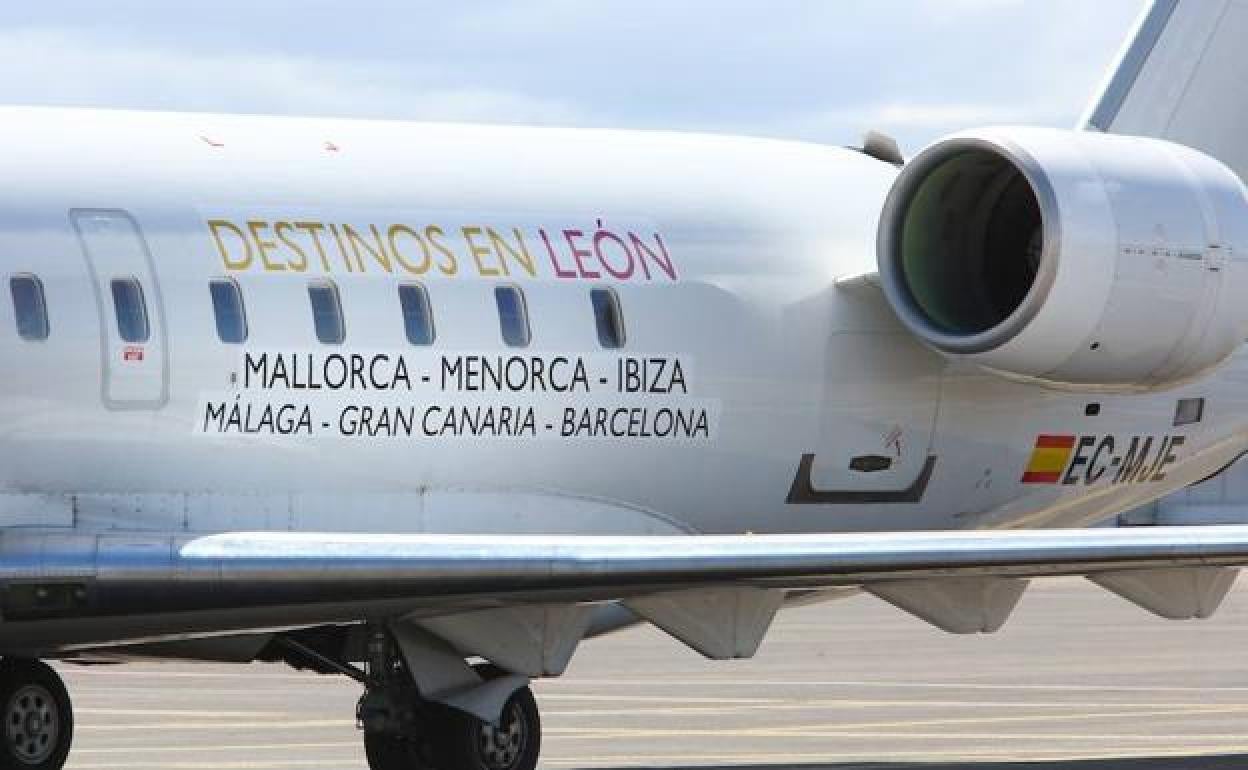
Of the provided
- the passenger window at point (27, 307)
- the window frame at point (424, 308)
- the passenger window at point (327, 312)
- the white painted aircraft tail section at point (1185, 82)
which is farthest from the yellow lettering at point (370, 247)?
the white painted aircraft tail section at point (1185, 82)

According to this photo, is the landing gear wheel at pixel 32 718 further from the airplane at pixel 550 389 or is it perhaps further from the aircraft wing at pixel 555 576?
the aircraft wing at pixel 555 576

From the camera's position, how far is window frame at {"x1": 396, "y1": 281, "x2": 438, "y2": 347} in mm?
17516

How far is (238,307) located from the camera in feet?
55.3

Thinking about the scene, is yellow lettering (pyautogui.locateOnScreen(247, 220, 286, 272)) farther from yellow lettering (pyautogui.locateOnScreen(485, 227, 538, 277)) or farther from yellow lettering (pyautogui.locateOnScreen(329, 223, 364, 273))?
yellow lettering (pyautogui.locateOnScreen(485, 227, 538, 277))

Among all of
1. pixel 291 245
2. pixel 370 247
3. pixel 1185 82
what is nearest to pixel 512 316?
pixel 370 247

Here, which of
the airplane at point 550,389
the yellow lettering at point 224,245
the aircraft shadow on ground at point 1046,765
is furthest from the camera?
the aircraft shadow on ground at point 1046,765

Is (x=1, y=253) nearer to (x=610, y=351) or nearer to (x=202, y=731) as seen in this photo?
(x=610, y=351)

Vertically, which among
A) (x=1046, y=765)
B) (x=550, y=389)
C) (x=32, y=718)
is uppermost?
(x=550, y=389)

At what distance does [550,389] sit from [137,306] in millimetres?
2684

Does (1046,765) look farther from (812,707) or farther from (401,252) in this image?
(401,252)

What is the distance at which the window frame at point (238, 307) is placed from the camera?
16.7m

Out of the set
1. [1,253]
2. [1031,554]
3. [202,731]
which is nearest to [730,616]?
[1031,554]

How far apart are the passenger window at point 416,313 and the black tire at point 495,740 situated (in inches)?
78.9

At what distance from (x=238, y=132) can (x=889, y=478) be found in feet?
15.0
